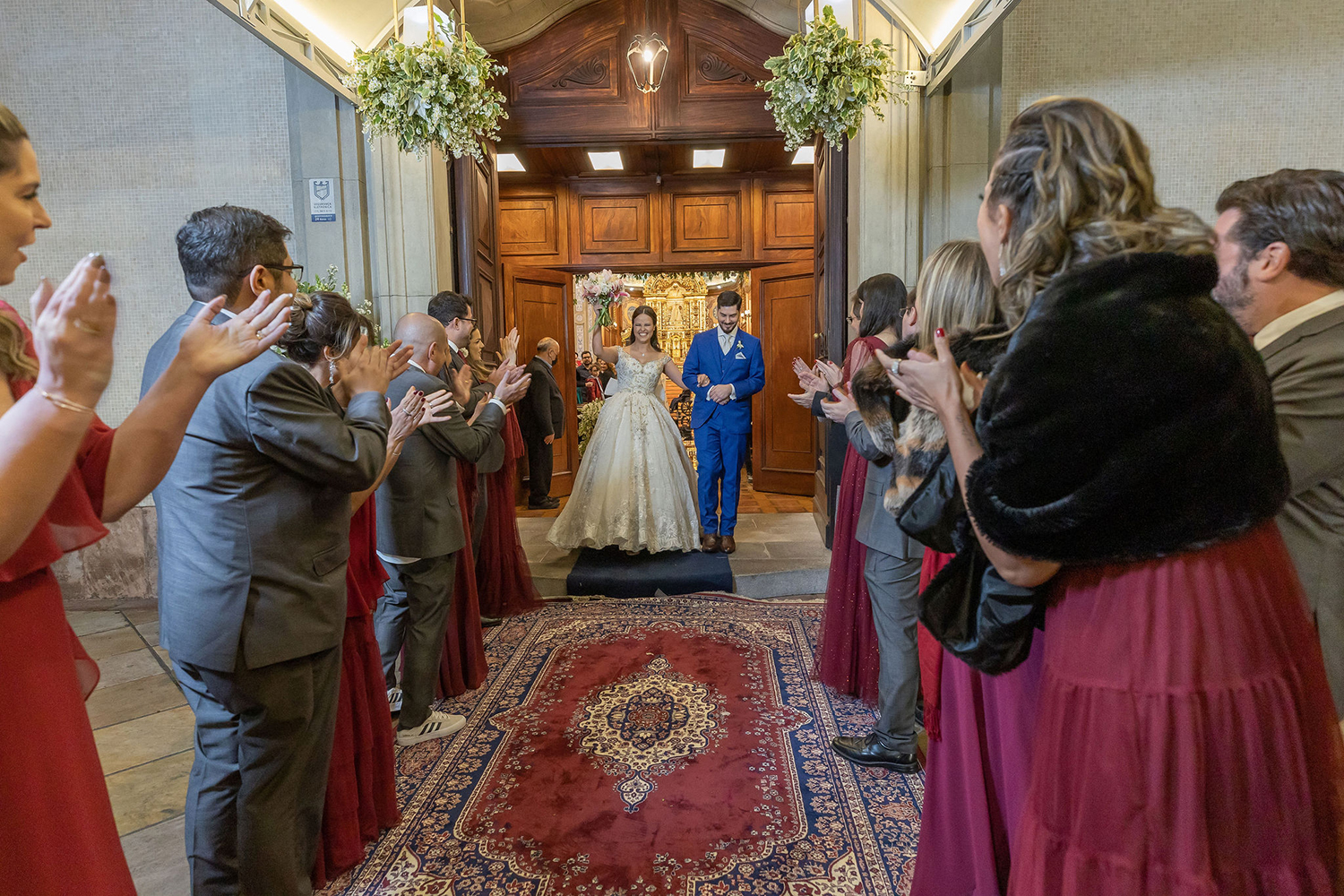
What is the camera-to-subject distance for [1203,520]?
3.23 ft

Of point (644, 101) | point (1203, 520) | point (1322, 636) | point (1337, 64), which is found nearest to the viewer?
point (1203, 520)

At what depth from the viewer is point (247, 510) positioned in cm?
170

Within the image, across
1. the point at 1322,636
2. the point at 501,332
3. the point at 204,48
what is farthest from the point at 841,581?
the point at 204,48

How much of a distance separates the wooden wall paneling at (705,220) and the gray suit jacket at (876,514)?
21.0 feet

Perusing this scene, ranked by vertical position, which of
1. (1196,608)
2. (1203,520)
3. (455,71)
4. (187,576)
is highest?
(455,71)

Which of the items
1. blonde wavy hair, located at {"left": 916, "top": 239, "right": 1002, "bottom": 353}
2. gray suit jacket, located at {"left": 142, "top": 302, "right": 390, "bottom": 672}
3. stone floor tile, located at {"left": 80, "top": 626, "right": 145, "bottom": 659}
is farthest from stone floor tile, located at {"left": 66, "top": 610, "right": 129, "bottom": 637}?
blonde wavy hair, located at {"left": 916, "top": 239, "right": 1002, "bottom": 353}

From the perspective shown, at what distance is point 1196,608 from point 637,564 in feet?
14.3

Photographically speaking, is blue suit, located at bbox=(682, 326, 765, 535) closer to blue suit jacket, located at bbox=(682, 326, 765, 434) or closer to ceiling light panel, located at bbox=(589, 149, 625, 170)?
blue suit jacket, located at bbox=(682, 326, 765, 434)

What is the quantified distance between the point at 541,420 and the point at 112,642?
3.77m

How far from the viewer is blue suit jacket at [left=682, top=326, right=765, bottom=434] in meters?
5.80

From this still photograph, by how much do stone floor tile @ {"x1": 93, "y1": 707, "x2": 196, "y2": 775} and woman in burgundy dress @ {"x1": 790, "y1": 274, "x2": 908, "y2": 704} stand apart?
282 cm

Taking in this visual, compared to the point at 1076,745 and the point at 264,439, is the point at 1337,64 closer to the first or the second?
the point at 1076,745

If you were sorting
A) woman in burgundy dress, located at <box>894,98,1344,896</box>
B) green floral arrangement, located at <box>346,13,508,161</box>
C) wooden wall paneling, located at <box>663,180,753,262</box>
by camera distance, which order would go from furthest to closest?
1. wooden wall paneling, located at <box>663,180,753,262</box>
2. green floral arrangement, located at <box>346,13,508,161</box>
3. woman in burgundy dress, located at <box>894,98,1344,896</box>

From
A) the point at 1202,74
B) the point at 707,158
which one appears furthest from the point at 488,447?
the point at 707,158
